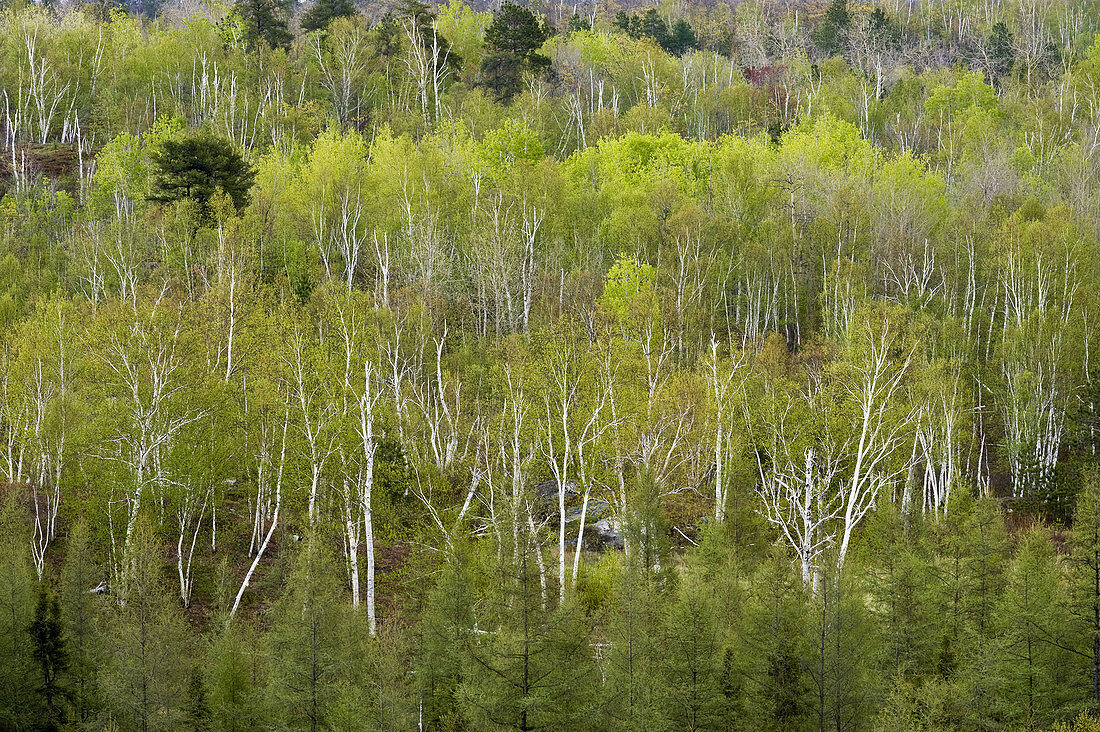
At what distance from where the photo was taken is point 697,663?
88.8 feet

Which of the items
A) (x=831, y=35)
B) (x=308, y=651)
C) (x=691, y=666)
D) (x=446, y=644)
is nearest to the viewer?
(x=308, y=651)

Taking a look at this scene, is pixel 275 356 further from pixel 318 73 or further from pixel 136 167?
pixel 318 73

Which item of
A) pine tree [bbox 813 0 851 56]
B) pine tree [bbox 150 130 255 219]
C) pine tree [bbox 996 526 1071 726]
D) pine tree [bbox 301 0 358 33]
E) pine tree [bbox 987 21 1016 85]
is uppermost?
pine tree [bbox 301 0 358 33]

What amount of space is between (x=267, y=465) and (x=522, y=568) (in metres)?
14.8

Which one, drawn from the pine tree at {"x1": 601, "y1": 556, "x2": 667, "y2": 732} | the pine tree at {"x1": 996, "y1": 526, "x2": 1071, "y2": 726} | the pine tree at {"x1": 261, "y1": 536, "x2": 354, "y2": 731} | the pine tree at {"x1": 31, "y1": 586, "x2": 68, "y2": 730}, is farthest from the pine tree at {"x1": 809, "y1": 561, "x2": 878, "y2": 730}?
the pine tree at {"x1": 31, "y1": 586, "x2": 68, "y2": 730}

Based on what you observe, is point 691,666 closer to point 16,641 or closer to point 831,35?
point 16,641

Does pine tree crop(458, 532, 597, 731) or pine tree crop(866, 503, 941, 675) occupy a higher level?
pine tree crop(458, 532, 597, 731)

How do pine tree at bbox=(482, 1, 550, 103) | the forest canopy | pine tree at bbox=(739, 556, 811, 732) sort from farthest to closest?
pine tree at bbox=(482, 1, 550, 103) < pine tree at bbox=(739, 556, 811, 732) < the forest canopy

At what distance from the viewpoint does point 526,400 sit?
35781mm

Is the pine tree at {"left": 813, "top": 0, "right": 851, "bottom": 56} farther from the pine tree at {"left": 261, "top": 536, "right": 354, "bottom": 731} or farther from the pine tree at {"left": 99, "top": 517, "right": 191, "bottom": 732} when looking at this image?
the pine tree at {"left": 99, "top": 517, "right": 191, "bottom": 732}

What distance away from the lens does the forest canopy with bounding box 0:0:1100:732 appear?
27.2 meters

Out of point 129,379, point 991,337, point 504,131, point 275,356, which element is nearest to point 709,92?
point 504,131

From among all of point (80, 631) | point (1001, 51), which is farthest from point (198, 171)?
point (1001, 51)

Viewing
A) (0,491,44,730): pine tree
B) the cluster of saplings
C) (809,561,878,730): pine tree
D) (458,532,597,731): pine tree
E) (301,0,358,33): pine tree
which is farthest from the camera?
(301,0,358,33): pine tree
